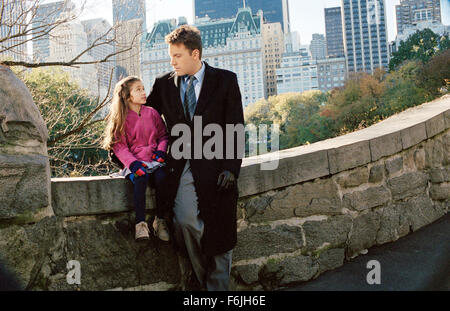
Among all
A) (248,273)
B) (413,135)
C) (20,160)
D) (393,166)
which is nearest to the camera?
(20,160)

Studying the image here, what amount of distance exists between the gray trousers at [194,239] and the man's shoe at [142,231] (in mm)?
176

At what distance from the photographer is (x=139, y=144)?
2547 mm

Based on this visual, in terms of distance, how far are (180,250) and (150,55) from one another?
10362cm

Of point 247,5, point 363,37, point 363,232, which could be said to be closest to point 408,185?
point 363,232


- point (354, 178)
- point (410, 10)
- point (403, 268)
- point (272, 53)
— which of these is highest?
point (410, 10)

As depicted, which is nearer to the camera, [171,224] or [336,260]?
[171,224]

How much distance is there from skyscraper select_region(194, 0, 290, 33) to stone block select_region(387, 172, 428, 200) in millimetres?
177245

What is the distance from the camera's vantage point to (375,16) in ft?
485

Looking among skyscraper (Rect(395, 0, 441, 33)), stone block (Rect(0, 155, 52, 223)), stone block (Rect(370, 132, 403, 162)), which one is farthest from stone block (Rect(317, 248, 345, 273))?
skyscraper (Rect(395, 0, 441, 33))

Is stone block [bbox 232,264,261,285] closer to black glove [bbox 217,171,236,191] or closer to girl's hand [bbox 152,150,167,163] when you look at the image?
black glove [bbox 217,171,236,191]

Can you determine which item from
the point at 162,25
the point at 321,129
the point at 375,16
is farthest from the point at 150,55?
the point at 375,16

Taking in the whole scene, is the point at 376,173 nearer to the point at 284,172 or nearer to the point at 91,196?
the point at 284,172

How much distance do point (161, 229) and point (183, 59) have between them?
0.98m

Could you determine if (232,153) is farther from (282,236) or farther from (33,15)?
(33,15)
